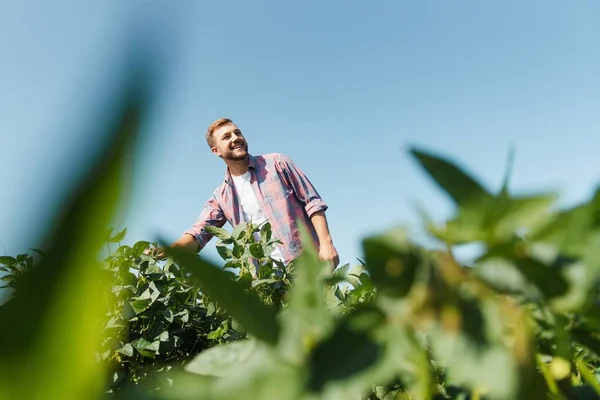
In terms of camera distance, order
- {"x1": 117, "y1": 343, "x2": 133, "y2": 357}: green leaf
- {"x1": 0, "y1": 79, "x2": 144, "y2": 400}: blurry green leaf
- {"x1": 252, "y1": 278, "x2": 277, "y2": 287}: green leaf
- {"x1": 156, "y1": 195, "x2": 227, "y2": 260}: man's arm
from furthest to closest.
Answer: {"x1": 156, "y1": 195, "x2": 227, "y2": 260}: man's arm
{"x1": 252, "y1": 278, "x2": 277, "y2": 287}: green leaf
{"x1": 117, "y1": 343, "x2": 133, "y2": 357}: green leaf
{"x1": 0, "y1": 79, "x2": 144, "y2": 400}: blurry green leaf

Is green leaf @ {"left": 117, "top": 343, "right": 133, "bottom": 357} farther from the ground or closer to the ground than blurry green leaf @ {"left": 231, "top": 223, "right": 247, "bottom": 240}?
closer to the ground

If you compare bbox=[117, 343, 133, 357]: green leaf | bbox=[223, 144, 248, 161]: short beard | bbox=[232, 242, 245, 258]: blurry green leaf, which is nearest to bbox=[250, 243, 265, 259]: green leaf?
bbox=[232, 242, 245, 258]: blurry green leaf

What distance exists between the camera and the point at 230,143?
4.03 m

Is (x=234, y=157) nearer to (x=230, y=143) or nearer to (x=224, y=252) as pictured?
(x=230, y=143)

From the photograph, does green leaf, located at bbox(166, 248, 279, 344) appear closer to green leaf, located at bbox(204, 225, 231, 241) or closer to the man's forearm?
green leaf, located at bbox(204, 225, 231, 241)

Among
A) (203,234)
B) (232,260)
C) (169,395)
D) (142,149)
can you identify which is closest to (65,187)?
(142,149)

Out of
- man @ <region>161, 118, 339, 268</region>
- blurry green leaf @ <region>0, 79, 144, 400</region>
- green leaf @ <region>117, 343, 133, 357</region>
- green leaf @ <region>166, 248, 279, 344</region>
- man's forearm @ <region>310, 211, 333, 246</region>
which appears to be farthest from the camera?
man @ <region>161, 118, 339, 268</region>

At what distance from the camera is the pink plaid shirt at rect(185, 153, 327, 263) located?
359cm

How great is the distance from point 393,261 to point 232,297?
82 mm

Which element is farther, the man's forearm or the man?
the man

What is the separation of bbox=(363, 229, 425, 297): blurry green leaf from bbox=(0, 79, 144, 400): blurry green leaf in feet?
0.53

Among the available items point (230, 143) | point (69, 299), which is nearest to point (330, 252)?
point (230, 143)

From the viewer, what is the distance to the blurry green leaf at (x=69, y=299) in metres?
0.13

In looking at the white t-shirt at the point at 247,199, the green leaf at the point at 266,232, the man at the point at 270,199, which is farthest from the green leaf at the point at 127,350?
the white t-shirt at the point at 247,199
